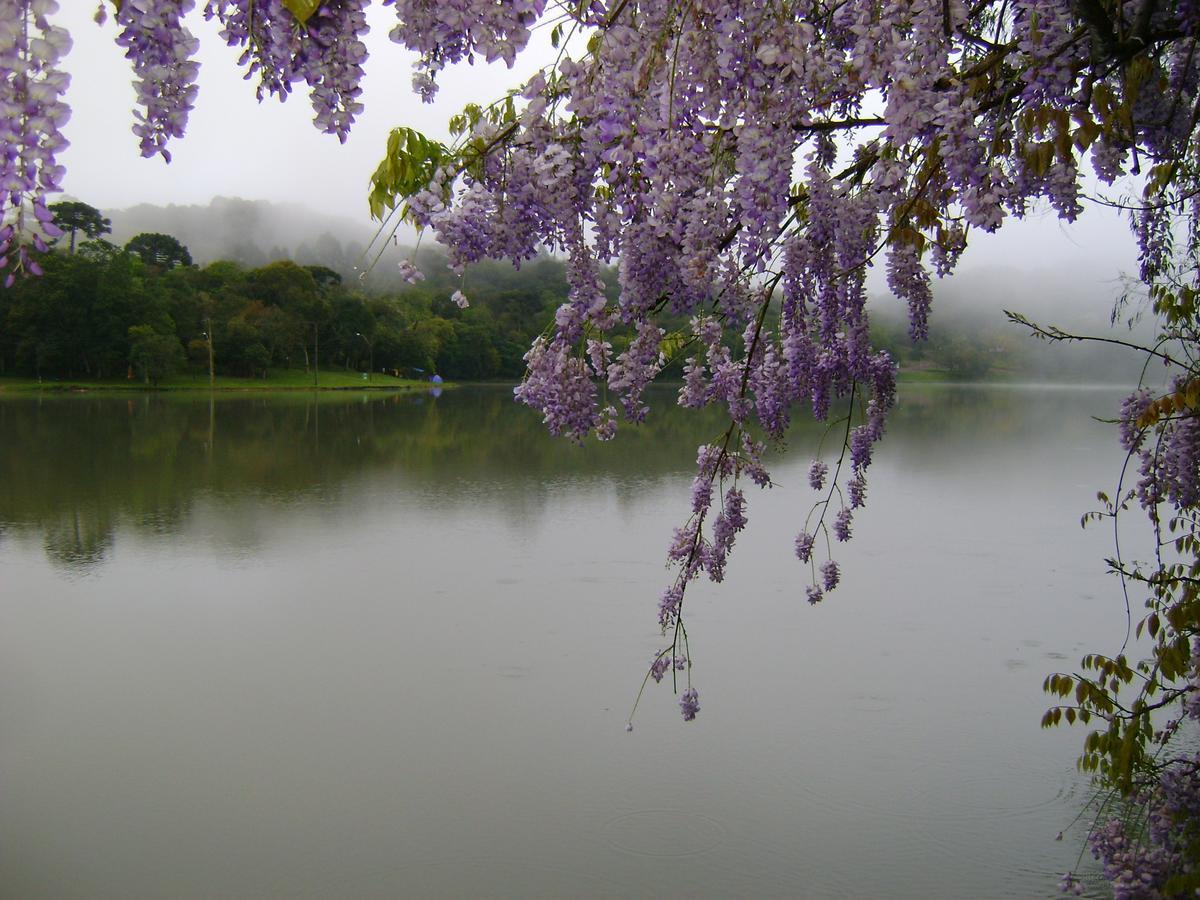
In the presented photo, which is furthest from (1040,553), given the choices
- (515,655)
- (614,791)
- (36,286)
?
(36,286)

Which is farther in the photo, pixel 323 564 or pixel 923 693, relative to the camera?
pixel 323 564

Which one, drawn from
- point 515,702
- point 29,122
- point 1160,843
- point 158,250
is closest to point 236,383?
point 158,250

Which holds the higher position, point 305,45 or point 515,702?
point 305,45

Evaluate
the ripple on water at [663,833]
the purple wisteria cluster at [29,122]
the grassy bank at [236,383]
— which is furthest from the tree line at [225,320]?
the purple wisteria cluster at [29,122]

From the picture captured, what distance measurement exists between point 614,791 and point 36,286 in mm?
41163

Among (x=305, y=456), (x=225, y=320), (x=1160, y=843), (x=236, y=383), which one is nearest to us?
(x=1160, y=843)

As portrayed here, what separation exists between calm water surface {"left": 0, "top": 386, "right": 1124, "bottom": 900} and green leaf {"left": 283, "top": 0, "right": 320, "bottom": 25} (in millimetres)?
3106

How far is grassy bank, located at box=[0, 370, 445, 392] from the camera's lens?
38.5 metres

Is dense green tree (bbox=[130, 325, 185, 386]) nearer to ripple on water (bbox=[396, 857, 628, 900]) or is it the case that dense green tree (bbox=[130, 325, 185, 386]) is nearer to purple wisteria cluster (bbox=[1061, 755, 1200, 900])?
ripple on water (bbox=[396, 857, 628, 900])

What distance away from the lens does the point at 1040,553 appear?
869 centimetres

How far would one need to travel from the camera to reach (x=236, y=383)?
1763 inches

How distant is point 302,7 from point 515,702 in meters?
4.35

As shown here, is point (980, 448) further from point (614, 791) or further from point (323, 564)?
point (614, 791)

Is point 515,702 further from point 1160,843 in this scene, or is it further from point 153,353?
point 153,353
